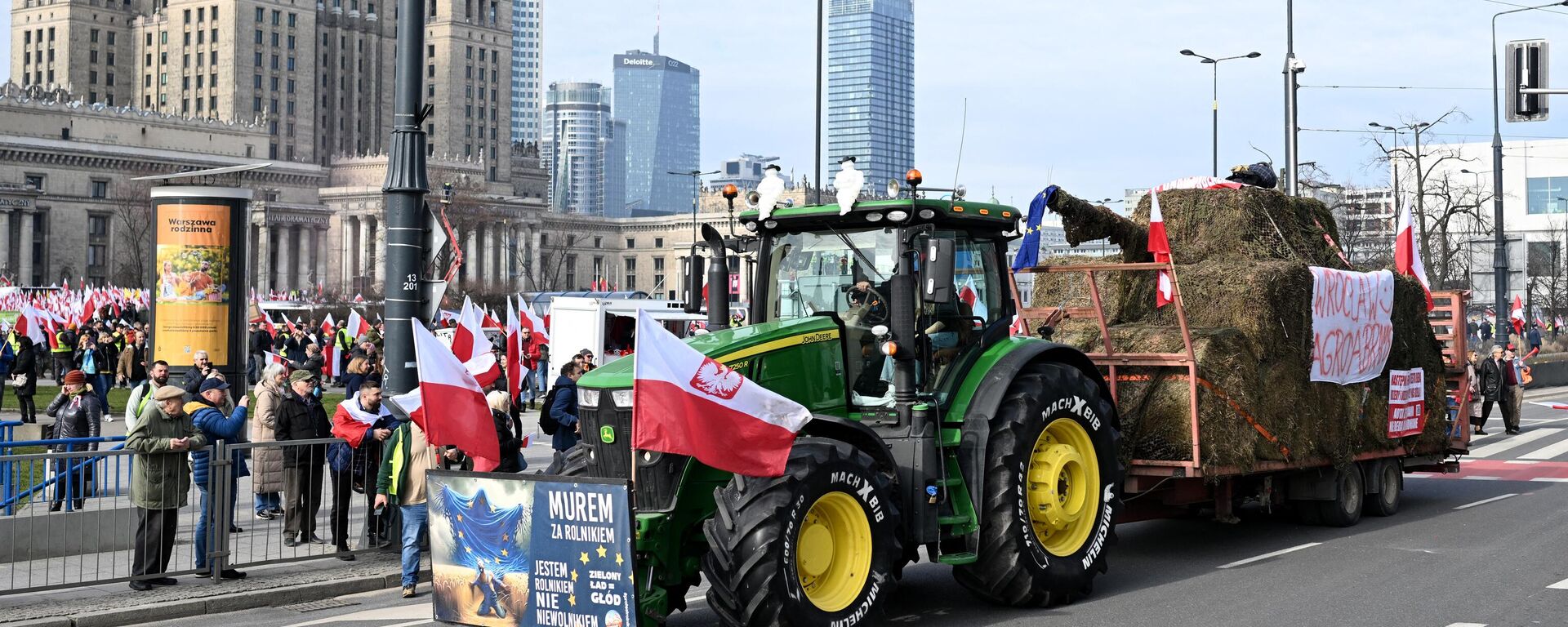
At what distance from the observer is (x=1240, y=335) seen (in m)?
12.4

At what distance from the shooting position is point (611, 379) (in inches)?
344

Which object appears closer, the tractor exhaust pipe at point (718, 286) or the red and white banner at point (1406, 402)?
the tractor exhaust pipe at point (718, 286)

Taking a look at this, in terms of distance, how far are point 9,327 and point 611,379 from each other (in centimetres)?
3486

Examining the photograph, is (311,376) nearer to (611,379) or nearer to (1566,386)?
(611,379)

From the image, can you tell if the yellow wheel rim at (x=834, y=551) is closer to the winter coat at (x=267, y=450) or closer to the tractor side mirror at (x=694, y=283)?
the tractor side mirror at (x=694, y=283)

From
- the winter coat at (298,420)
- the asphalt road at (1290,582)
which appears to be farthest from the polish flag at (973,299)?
the winter coat at (298,420)

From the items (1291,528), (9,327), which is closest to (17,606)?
(1291,528)

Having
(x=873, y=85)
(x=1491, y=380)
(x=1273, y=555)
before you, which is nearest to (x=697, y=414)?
(x=1273, y=555)

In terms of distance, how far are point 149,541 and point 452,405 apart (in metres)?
3.32

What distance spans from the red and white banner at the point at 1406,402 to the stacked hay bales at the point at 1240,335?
10 cm

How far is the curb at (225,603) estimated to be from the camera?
10.3 meters

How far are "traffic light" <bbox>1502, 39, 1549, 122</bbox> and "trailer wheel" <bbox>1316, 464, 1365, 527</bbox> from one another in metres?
7.75

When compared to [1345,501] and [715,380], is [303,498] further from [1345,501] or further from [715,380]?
[1345,501]

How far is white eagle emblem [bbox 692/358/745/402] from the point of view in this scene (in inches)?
326
